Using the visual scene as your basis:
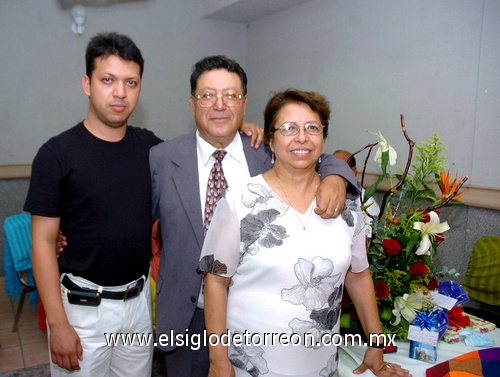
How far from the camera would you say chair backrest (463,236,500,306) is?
2443 millimetres

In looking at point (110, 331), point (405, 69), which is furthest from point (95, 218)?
point (405, 69)

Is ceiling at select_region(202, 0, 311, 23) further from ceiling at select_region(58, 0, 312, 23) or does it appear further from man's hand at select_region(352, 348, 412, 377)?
man's hand at select_region(352, 348, 412, 377)

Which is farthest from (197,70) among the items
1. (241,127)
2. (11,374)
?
(11,374)

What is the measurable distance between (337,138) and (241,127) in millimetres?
2471

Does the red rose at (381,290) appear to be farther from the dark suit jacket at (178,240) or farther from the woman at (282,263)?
the dark suit jacket at (178,240)

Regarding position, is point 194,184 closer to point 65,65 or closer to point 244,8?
point 65,65

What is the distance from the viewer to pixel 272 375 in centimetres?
127

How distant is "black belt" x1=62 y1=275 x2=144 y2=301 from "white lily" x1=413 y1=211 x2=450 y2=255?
3.49 ft

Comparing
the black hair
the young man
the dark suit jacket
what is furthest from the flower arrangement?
the black hair

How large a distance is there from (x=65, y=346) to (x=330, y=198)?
3.43 feet

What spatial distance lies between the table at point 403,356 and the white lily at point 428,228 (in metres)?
0.38

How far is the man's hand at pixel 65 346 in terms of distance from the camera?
1438mm

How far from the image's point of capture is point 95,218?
149 cm

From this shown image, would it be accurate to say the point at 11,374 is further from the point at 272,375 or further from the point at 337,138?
the point at 337,138
